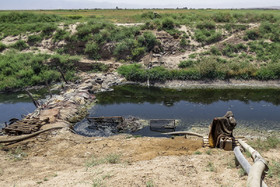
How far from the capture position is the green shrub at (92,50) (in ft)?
100

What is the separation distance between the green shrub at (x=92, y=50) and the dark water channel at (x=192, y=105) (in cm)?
818

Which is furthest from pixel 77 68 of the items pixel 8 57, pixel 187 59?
pixel 187 59

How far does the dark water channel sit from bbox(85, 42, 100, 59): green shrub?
8.18 m

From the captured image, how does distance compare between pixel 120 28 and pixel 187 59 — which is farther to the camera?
pixel 120 28

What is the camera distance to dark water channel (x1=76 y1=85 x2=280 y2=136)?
16875 mm

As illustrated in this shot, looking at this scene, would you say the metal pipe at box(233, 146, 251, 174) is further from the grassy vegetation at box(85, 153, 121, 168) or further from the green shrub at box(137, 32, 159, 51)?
the green shrub at box(137, 32, 159, 51)

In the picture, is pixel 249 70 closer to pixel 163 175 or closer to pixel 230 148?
pixel 230 148

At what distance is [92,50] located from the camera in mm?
30750

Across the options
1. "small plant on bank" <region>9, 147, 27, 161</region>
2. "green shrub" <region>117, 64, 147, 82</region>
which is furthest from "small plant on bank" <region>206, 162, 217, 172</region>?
"green shrub" <region>117, 64, 147, 82</region>

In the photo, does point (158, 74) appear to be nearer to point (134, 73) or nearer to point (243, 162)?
point (134, 73)

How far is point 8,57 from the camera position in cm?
2936

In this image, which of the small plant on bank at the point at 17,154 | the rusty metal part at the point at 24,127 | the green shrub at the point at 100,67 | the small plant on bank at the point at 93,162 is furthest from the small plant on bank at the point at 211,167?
the green shrub at the point at 100,67

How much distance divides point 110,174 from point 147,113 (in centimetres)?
1006

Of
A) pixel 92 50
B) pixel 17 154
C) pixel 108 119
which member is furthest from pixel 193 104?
pixel 92 50
